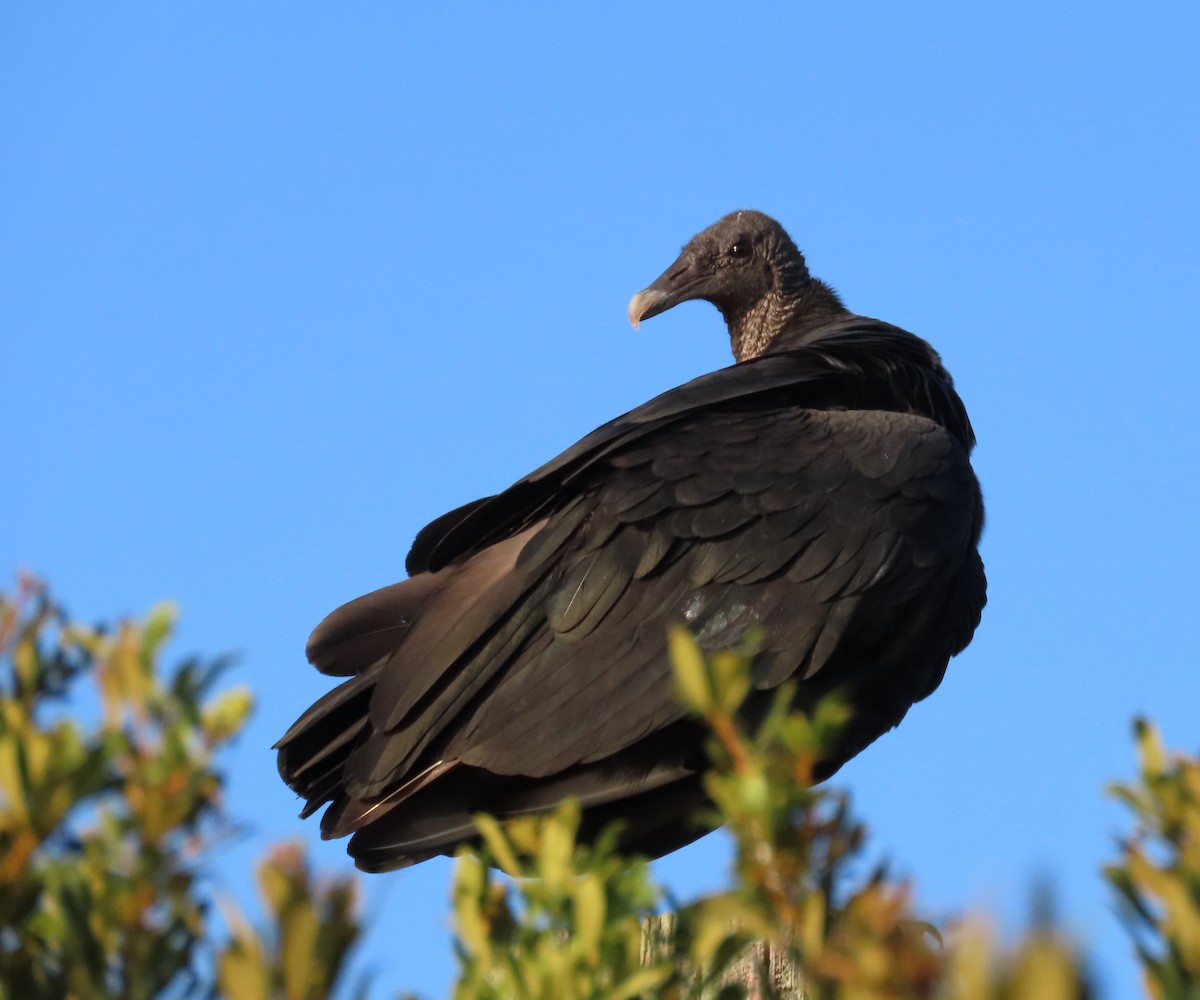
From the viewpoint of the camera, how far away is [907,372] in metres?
4.35

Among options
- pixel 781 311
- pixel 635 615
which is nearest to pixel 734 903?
pixel 635 615

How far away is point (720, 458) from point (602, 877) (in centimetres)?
248

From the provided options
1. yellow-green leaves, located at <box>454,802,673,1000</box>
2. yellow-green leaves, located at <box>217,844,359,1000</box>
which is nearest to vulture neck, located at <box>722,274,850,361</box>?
yellow-green leaves, located at <box>454,802,673,1000</box>

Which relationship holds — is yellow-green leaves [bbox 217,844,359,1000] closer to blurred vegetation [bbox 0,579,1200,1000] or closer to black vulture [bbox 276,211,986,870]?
blurred vegetation [bbox 0,579,1200,1000]

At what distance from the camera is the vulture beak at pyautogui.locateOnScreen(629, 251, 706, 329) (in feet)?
18.1

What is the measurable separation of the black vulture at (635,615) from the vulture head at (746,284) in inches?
64.5

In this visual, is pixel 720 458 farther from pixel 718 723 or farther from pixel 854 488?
pixel 718 723

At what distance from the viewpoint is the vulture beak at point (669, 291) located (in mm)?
5523

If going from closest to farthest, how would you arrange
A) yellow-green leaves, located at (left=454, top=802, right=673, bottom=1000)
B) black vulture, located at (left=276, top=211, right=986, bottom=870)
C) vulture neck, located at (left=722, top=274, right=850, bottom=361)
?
1. yellow-green leaves, located at (left=454, top=802, right=673, bottom=1000)
2. black vulture, located at (left=276, top=211, right=986, bottom=870)
3. vulture neck, located at (left=722, top=274, right=850, bottom=361)

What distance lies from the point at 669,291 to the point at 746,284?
27cm

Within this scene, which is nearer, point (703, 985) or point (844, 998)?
point (844, 998)

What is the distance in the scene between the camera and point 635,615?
3.58 m

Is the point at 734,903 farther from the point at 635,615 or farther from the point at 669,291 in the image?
the point at 669,291

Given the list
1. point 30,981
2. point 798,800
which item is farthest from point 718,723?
point 30,981
